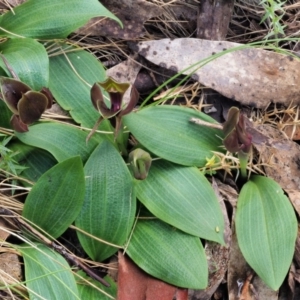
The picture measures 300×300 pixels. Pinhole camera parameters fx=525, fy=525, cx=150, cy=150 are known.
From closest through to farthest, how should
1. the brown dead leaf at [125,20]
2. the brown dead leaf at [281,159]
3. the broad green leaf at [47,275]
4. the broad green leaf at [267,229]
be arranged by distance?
the broad green leaf at [47,275] → the broad green leaf at [267,229] → the brown dead leaf at [281,159] → the brown dead leaf at [125,20]

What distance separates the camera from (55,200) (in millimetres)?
1337

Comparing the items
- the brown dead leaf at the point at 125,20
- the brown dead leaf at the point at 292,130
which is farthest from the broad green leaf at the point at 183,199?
the brown dead leaf at the point at 125,20

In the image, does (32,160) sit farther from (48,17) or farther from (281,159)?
(281,159)

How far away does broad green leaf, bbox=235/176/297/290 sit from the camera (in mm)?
1353

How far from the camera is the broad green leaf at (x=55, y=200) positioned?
1.32m

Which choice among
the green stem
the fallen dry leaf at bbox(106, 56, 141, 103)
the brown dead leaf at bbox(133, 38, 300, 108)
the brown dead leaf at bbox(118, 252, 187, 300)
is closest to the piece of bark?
the brown dead leaf at bbox(133, 38, 300, 108)

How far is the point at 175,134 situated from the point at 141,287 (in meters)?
0.43

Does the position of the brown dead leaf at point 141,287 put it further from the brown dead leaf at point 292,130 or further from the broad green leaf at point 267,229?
the brown dead leaf at point 292,130

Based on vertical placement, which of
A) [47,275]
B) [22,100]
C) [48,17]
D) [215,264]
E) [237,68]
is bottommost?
[215,264]

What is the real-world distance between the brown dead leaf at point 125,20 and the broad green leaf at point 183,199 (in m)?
0.49

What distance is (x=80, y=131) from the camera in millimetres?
1456

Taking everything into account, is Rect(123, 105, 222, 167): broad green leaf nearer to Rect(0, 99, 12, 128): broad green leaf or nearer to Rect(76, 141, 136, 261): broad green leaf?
Rect(76, 141, 136, 261): broad green leaf

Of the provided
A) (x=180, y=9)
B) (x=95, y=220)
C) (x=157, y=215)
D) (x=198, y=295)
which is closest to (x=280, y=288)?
(x=198, y=295)

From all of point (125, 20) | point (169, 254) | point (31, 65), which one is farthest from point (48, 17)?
point (169, 254)
